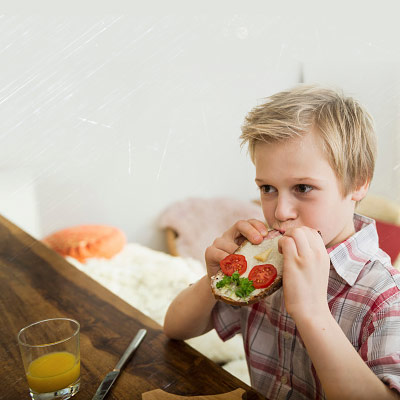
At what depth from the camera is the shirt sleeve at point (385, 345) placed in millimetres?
570

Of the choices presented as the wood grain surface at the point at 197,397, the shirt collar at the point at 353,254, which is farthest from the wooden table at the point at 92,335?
the shirt collar at the point at 353,254

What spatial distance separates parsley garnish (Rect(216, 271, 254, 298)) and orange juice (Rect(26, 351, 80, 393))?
0.23m

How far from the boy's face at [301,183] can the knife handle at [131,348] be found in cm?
28

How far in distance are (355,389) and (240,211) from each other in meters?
1.36

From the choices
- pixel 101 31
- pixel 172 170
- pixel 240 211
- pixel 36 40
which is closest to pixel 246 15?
pixel 101 31

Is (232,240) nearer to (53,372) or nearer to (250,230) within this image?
(250,230)

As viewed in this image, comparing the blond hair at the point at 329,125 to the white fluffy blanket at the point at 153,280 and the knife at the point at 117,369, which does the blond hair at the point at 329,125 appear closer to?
the knife at the point at 117,369

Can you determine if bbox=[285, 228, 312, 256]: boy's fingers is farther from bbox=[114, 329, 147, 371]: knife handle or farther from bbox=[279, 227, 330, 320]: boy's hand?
bbox=[114, 329, 147, 371]: knife handle

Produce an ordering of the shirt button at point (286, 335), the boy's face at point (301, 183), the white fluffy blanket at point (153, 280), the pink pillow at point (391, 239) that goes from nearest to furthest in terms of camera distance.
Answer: the boy's face at point (301, 183) → the shirt button at point (286, 335) → the pink pillow at point (391, 239) → the white fluffy blanket at point (153, 280)

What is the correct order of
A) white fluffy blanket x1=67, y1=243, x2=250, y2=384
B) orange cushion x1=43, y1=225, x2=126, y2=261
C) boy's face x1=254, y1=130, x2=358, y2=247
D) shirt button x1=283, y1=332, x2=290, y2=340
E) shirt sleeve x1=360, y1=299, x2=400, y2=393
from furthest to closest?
orange cushion x1=43, y1=225, x2=126, y2=261
white fluffy blanket x1=67, y1=243, x2=250, y2=384
shirt button x1=283, y1=332, x2=290, y2=340
boy's face x1=254, y1=130, x2=358, y2=247
shirt sleeve x1=360, y1=299, x2=400, y2=393

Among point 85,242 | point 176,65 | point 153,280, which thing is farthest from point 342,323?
point 85,242

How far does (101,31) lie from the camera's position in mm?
764

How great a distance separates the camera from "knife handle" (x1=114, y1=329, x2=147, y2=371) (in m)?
0.66

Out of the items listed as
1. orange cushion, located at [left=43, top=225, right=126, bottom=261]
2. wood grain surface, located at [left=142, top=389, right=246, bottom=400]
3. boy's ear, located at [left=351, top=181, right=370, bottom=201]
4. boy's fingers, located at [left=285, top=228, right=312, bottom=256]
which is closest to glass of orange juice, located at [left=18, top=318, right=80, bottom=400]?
wood grain surface, located at [left=142, top=389, right=246, bottom=400]
